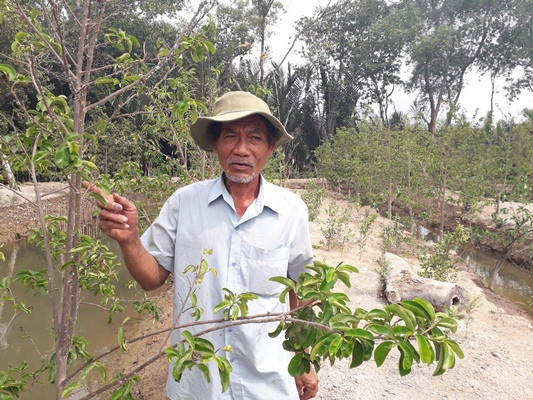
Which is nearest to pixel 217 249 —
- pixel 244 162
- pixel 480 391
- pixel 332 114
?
pixel 244 162

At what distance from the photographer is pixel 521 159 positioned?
902cm

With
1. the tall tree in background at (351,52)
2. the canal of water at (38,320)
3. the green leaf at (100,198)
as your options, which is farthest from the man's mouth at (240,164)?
the tall tree in background at (351,52)

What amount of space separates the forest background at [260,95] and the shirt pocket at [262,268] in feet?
1.77

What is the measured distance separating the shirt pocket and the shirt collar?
18cm

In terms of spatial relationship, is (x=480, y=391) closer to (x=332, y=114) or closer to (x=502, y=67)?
(x=332, y=114)

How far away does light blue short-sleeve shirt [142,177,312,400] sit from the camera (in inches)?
58.3

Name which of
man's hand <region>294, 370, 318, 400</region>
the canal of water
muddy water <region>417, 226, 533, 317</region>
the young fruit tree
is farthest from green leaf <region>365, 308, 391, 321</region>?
muddy water <region>417, 226, 533, 317</region>

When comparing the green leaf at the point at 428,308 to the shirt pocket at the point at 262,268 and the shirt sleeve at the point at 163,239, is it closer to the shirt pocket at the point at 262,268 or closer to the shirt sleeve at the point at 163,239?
the shirt pocket at the point at 262,268

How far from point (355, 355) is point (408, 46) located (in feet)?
84.5

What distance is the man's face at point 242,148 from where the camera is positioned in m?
1.60

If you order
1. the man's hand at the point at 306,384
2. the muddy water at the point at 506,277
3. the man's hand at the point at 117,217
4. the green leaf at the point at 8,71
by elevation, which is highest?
the green leaf at the point at 8,71

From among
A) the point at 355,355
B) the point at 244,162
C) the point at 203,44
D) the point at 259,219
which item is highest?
the point at 203,44

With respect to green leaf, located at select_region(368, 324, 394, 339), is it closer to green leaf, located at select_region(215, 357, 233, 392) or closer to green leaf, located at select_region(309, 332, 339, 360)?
green leaf, located at select_region(309, 332, 339, 360)

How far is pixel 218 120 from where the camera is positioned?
1514 millimetres
